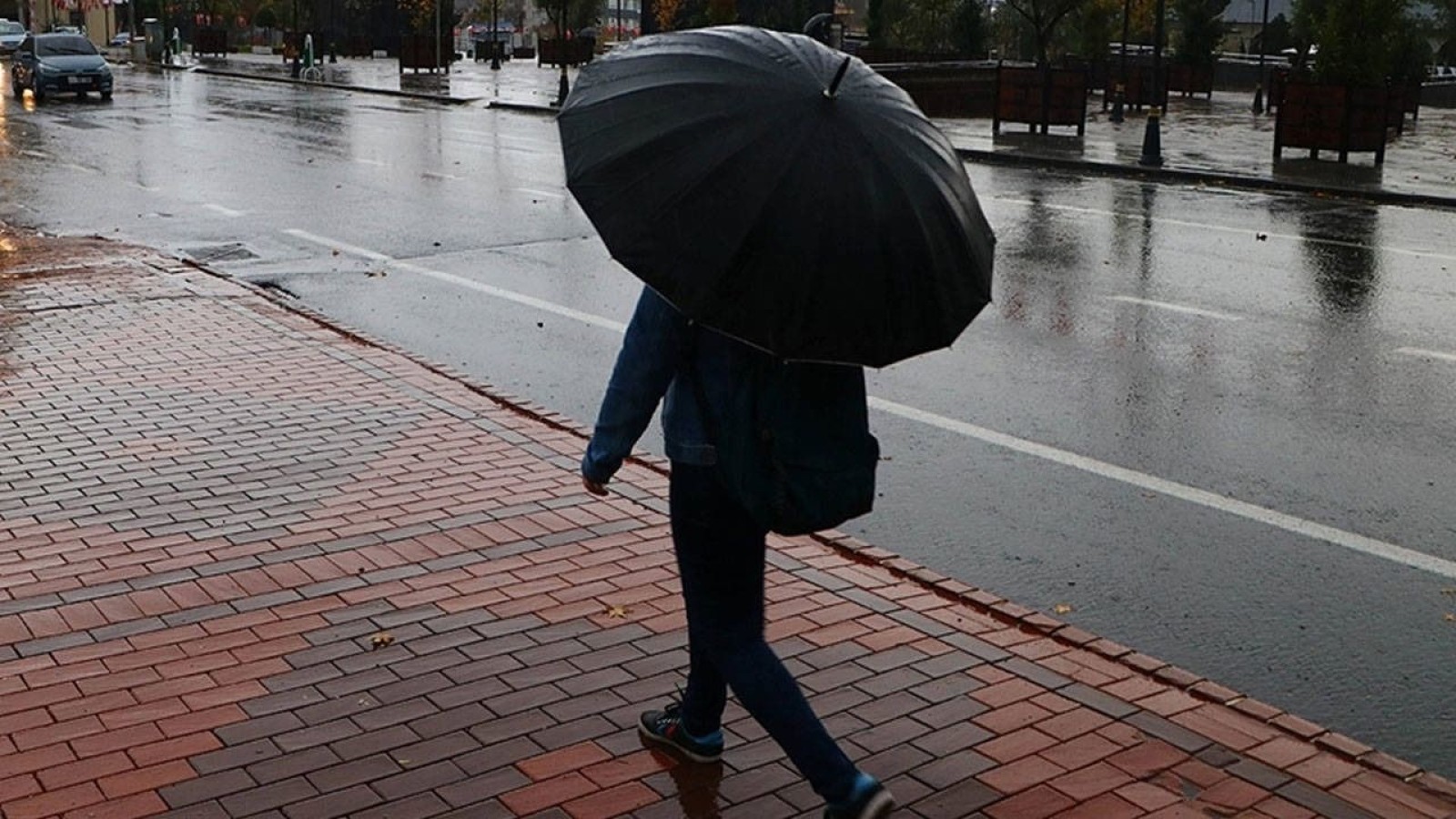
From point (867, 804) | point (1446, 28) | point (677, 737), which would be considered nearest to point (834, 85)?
point (867, 804)

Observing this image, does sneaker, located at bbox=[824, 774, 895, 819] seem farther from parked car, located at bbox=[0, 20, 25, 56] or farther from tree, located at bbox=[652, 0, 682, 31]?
parked car, located at bbox=[0, 20, 25, 56]

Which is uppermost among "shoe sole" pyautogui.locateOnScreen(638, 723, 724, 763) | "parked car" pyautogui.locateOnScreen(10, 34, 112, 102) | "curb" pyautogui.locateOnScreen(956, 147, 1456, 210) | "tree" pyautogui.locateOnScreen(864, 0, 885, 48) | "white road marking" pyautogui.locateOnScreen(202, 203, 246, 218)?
"tree" pyautogui.locateOnScreen(864, 0, 885, 48)

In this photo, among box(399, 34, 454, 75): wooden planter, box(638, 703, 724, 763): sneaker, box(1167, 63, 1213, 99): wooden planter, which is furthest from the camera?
box(399, 34, 454, 75): wooden planter

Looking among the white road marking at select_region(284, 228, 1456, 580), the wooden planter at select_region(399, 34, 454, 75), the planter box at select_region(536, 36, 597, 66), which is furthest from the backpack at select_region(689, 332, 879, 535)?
the planter box at select_region(536, 36, 597, 66)

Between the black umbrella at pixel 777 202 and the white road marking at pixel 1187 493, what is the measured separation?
372 centimetres

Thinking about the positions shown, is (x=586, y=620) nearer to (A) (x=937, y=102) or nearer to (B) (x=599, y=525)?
(B) (x=599, y=525)

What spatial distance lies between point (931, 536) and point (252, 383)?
4.26 m

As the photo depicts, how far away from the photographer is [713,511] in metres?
3.93

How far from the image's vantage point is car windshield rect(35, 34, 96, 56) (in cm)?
3822

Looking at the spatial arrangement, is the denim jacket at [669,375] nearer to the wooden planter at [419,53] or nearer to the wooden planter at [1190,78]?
the wooden planter at [1190,78]

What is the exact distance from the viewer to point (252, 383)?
9141mm

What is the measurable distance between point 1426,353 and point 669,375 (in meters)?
8.22

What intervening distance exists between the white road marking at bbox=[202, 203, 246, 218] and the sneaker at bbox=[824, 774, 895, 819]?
14.5 metres

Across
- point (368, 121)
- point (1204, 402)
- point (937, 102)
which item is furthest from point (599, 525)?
point (937, 102)
